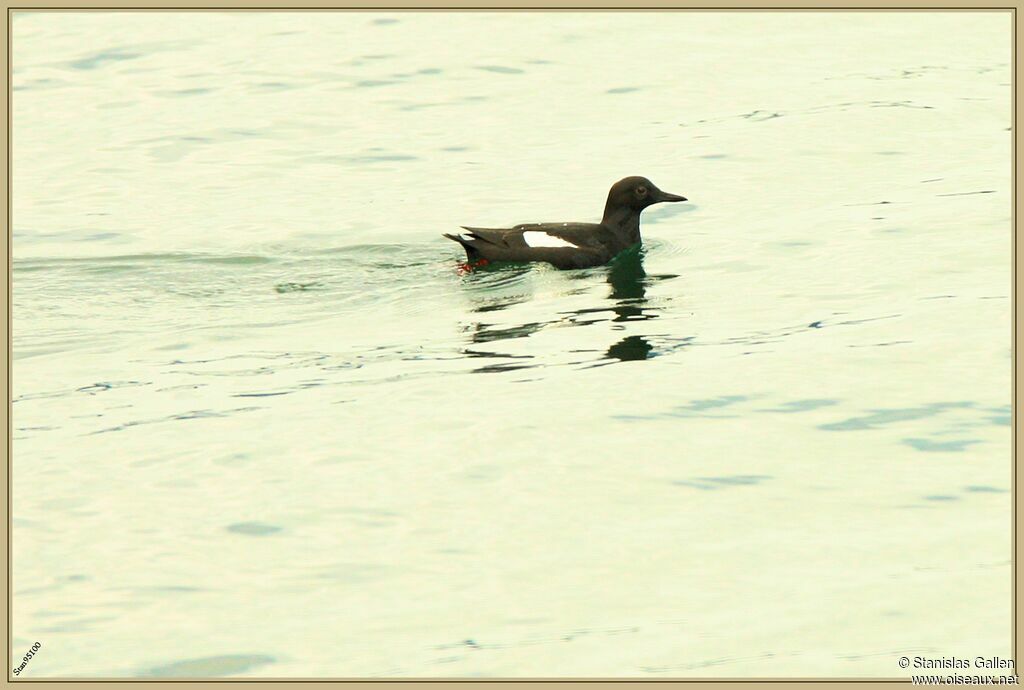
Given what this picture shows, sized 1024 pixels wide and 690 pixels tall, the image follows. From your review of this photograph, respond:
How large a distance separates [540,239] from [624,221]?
1.28 m

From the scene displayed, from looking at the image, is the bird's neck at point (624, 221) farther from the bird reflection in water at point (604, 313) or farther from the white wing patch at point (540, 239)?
the white wing patch at point (540, 239)

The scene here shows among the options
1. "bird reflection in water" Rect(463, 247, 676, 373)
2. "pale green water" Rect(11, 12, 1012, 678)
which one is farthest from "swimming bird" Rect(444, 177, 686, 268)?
"pale green water" Rect(11, 12, 1012, 678)

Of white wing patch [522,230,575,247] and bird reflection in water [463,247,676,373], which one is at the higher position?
white wing patch [522,230,575,247]

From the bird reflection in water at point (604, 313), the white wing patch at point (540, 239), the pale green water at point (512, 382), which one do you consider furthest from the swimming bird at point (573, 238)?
the pale green water at point (512, 382)

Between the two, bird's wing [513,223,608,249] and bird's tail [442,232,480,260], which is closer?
bird's tail [442,232,480,260]

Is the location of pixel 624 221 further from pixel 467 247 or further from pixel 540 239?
pixel 467 247

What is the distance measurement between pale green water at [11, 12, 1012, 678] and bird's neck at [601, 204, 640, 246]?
0.29 meters

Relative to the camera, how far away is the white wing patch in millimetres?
14812

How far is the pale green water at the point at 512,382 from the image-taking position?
7.29 meters

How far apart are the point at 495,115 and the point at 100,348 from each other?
1106cm

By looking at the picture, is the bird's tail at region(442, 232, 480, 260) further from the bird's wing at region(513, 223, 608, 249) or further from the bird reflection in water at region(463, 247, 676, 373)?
the bird's wing at region(513, 223, 608, 249)

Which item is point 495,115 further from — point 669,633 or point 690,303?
point 669,633

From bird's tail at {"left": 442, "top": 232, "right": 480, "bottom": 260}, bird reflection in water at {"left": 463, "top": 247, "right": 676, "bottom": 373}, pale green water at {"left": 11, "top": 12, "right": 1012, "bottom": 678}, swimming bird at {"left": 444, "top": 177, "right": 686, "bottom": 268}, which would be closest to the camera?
pale green water at {"left": 11, "top": 12, "right": 1012, "bottom": 678}

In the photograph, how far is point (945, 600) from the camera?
7.35 metres
